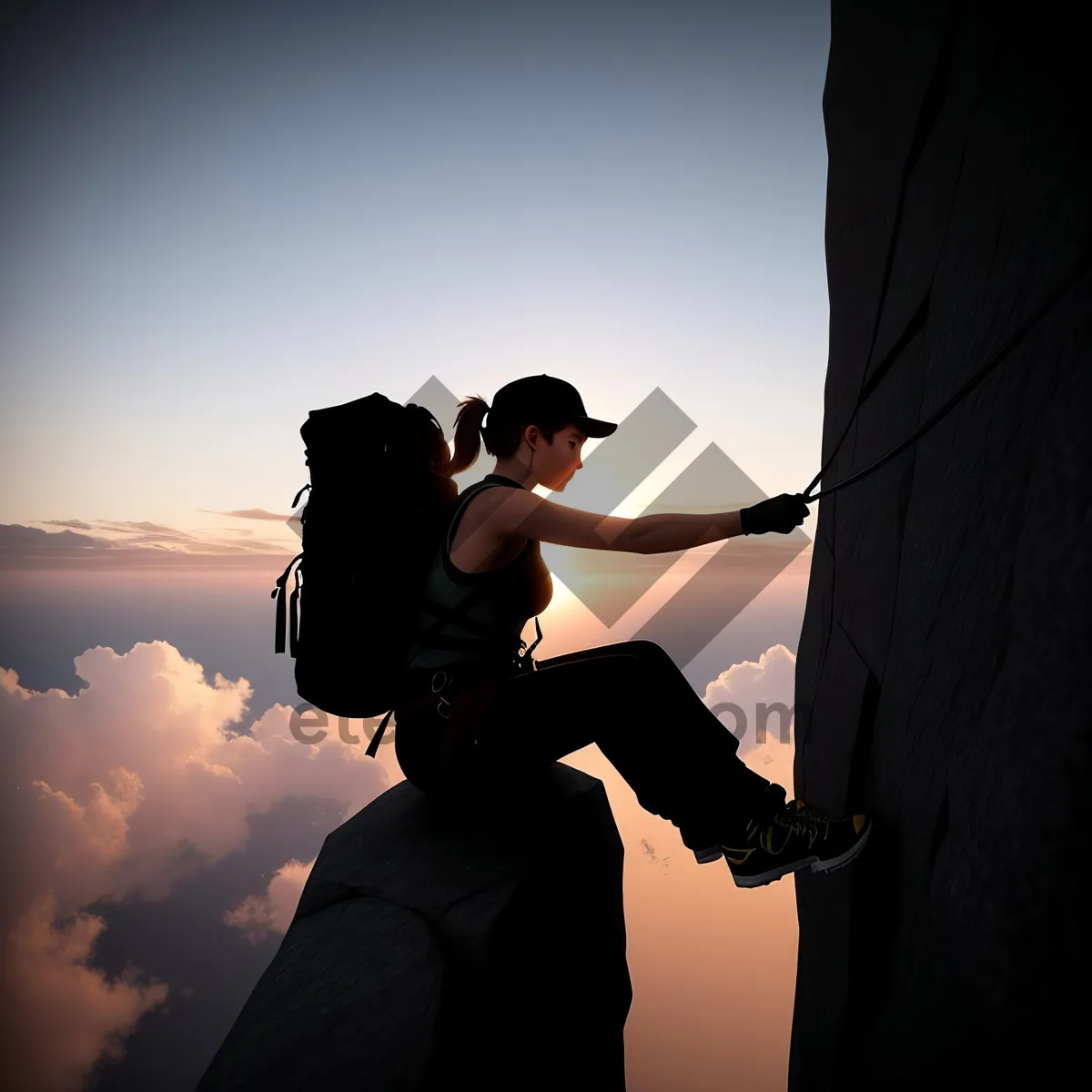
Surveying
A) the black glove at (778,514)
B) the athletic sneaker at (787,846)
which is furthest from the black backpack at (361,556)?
the athletic sneaker at (787,846)

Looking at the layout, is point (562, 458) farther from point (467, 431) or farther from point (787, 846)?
point (787, 846)

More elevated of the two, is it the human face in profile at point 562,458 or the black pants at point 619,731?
the human face in profile at point 562,458

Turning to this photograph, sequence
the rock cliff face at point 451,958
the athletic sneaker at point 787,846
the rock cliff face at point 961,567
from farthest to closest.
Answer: the athletic sneaker at point 787,846
the rock cliff face at point 451,958
the rock cliff face at point 961,567

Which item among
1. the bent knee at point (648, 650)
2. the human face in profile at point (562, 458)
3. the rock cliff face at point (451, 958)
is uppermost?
the human face in profile at point (562, 458)

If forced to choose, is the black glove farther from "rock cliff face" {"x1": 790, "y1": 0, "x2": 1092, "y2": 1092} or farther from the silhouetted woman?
"rock cliff face" {"x1": 790, "y1": 0, "x2": 1092, "y2": 1092}

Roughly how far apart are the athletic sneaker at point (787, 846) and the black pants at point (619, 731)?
0.22ft

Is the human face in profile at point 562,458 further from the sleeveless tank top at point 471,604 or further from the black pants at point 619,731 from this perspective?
the black pants at point 619,731

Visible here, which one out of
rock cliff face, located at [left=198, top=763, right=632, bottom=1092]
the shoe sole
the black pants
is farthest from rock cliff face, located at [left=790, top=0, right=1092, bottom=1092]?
rock cliff face, located at [left=198, top=763, right=632, bottom=1092]

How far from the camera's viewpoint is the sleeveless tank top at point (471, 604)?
2227 millimetres

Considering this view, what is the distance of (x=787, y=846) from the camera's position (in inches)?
79.5

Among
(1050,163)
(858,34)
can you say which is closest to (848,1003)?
(1050,163)

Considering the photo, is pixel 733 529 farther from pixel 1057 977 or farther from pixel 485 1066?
pixel 485 1066

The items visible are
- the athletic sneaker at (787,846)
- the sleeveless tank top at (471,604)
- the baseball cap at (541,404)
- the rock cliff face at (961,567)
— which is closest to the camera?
the rock cliff face at (961,567)

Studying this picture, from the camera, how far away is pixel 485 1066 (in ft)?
7.07
